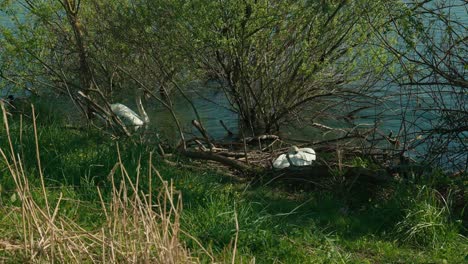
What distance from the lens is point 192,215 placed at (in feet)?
19.0

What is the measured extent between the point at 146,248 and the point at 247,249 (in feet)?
4.97

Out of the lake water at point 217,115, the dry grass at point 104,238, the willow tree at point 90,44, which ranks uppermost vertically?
the willow tree at point 90,44

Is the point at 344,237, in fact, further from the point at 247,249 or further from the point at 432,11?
the point at 432,11

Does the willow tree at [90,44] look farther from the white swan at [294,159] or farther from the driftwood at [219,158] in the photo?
the white swan at [294,159]

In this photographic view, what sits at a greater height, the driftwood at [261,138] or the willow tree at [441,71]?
the willow tree at [441,71]

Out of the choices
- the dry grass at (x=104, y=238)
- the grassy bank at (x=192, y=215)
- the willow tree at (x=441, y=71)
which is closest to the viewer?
the dry grass at (x=104, y=238)

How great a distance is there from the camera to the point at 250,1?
10.5m

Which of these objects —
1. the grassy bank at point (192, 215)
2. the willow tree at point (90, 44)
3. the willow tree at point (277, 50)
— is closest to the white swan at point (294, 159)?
the grassy bank at point (192, 215)

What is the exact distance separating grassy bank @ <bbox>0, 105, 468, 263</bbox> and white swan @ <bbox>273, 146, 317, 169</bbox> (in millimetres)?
610

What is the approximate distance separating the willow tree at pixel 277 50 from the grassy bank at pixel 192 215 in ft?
9.70

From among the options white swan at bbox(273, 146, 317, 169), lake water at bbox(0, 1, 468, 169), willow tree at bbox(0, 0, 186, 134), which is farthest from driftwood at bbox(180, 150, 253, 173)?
lake water at bbox(0, 1, 468, 169)

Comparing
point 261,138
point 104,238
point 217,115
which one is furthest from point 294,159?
point 217,115

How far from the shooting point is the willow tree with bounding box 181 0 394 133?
10656mm

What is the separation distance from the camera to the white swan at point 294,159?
9.15m
